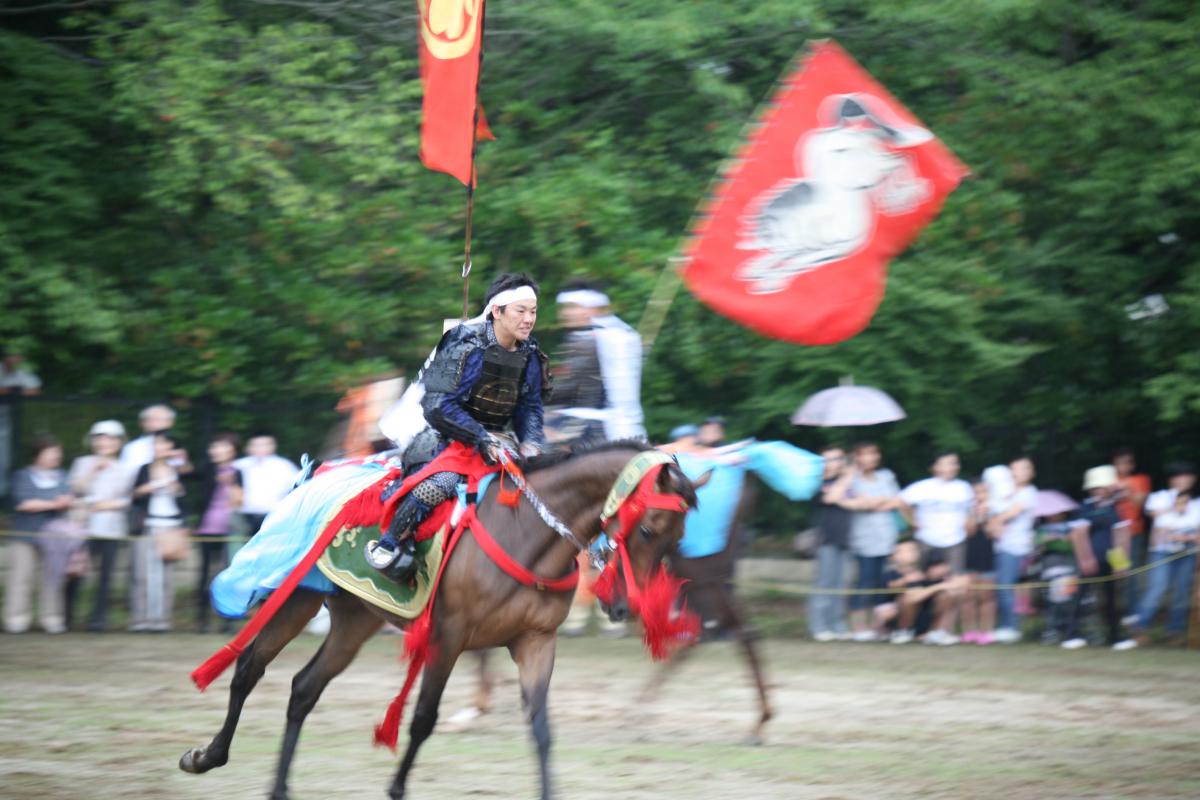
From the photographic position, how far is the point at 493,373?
7.66m

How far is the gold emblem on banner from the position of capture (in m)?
8.91

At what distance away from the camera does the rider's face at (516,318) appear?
758cm

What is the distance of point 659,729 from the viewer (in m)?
10.1

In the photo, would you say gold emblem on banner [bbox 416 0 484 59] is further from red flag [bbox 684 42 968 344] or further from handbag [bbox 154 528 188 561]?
handbag [bbox 154 528 188 561]

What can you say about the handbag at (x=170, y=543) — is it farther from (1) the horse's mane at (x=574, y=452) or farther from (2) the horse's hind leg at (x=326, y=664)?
(1) the horse's mane at (x=574, y=452)

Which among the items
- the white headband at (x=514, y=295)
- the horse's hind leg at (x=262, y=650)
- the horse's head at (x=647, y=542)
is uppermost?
the white headband at (x=514, y=295)

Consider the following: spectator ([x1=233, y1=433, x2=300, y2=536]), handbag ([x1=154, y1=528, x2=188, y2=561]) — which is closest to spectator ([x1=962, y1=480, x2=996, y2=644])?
spectator ([x1=233, y1=433, x2=300, y2=536])

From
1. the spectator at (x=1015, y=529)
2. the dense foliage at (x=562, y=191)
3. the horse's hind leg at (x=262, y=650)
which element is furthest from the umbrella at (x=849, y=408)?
the horse's hind leg at (x=262, y=650)

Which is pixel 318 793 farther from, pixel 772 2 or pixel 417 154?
pixel 772 2

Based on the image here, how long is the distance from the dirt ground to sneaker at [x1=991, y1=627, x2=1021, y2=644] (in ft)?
3.33

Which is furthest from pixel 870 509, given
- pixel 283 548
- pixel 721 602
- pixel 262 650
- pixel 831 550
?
pixel 262 650

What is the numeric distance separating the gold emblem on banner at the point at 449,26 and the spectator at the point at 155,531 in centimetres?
662

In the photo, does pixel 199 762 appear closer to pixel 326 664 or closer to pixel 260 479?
pixel 326 664

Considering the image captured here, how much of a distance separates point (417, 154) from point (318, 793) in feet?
30.9
